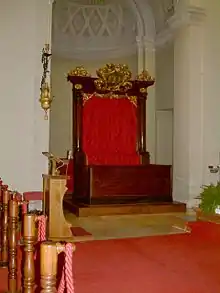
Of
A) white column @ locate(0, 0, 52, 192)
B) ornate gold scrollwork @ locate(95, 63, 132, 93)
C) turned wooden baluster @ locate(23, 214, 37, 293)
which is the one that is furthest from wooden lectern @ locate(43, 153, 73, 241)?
ornate gold scrollwork @ locate(95, 63, 132, 93)

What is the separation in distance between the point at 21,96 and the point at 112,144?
2962 mm

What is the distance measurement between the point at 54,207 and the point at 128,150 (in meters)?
4.77

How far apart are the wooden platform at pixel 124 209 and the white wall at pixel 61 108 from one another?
109 inches

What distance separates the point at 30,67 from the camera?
24.8ft

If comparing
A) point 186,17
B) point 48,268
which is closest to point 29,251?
point 48,268

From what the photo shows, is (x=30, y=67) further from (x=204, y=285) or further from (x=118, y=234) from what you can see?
(x=204, y=285)

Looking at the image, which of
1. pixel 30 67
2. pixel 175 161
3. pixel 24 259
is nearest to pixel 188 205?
pixel 175 161

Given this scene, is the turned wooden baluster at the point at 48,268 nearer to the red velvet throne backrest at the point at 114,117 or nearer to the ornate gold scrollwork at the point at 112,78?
the red velvet throne backrest at the point at 114,117

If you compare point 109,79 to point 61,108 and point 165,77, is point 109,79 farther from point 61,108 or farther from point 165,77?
point 61,108

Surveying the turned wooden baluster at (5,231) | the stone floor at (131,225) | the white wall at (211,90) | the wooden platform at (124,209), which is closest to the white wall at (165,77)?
the white wall at (211,90)

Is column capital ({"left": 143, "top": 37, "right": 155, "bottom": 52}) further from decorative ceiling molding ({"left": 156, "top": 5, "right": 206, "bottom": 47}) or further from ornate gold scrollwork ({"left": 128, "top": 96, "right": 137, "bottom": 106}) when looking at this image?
ornate gold scrollwork ({"left": 128, "top": 96, "right": 137, "bottom": 106})

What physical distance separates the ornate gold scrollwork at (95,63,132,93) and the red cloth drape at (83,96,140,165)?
14.1 inches

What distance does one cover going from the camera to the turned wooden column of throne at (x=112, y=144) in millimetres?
8102

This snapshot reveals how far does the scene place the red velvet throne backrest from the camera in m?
9.41
